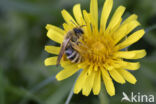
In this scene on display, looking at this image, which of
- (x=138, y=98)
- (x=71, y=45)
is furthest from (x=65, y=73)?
(x=138, y=98)

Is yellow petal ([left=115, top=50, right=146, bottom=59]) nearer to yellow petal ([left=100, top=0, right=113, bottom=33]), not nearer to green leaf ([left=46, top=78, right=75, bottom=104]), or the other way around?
yellow petal ([left=100, top=0, right=113, bottom=33])

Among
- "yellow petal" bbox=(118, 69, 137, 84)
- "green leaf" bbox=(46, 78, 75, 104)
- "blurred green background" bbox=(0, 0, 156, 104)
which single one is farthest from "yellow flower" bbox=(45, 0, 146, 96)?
"green leaf" bbox=(46, 78, 75, 104)

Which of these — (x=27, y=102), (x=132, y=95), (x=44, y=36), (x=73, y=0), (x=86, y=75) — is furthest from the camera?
(x=44, y=36)

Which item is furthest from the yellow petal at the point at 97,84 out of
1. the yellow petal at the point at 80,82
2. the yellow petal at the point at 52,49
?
the yellow petal at the point at 52,49

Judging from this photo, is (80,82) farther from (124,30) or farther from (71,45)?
(124,30)

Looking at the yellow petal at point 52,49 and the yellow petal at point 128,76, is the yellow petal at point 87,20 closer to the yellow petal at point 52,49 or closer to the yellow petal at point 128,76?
the yellow petal at point 52,49

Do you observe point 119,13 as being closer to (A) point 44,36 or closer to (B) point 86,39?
(B) point 86,39

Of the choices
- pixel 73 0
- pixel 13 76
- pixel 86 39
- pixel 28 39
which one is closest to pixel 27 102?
pixel 13 76

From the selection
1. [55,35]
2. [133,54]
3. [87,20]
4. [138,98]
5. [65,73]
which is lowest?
[138,98]
